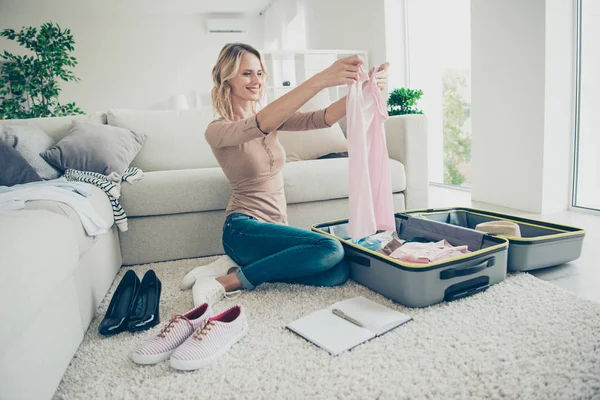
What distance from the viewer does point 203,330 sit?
1.20 m

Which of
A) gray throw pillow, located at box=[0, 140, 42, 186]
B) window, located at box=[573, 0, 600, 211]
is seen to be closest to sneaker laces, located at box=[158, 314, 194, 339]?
gray throw pillow, located at box=[0, 140, 42, 186]

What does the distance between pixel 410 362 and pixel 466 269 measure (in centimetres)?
48

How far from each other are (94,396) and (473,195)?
332 cm

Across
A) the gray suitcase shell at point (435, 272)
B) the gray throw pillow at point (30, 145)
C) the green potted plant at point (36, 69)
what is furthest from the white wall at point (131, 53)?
the gray suitcase shell at point (435, 272)

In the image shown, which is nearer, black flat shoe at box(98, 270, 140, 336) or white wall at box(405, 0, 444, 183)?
black flat shoe at box(98, 270, 140, 336)

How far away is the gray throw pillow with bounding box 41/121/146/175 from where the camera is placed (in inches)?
84.5

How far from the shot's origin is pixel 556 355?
3.57 ft

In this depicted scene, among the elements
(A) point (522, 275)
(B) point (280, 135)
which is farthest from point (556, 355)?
(B) point (280, 135)

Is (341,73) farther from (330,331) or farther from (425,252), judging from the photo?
(330,331)

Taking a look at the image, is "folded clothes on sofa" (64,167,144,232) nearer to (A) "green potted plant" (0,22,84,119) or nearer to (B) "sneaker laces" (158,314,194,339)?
(B) "sneaker laces" (158,314,194,339)

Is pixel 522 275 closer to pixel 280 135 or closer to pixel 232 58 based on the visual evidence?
pixel 232 58

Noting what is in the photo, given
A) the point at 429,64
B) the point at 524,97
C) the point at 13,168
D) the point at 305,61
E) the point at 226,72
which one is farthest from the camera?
the point at 305,61

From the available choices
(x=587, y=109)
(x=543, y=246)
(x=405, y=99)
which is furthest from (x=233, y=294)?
(x=587, y=109)

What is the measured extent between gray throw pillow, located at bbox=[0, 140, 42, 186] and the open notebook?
1.38m
